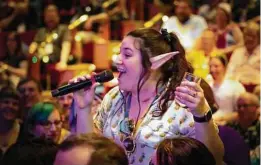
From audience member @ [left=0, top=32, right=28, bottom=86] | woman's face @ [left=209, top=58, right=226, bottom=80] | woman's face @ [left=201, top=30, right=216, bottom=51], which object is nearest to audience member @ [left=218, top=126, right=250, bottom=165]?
woman's face @ [left=209, top=58, right=226, bottom=80]

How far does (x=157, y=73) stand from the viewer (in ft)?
8.15

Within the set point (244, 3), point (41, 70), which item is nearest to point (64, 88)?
point (41, 70)

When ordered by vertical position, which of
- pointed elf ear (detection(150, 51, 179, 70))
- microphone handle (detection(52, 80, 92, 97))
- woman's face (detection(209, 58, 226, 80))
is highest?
pointed elf ear (detection(150, 51, 179, 70))

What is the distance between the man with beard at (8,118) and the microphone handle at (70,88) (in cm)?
170

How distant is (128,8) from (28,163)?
20.8ft

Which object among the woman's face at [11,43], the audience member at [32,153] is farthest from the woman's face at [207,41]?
the audience member at [32,153]

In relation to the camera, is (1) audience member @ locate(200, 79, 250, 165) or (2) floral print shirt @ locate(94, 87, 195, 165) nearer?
(2) floral print shirt @ locate(94, 87, 195, 165)

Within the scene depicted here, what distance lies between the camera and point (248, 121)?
445 cm

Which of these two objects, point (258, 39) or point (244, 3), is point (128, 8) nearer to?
point (244, 3)

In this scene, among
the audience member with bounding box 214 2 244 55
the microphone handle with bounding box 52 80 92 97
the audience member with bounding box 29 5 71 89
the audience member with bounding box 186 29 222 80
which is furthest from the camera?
the audience member with bounding box 29 5 71 89

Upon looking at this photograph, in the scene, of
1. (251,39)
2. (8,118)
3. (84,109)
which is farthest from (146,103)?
(251,39)

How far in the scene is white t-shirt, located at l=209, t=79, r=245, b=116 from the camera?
5105mm

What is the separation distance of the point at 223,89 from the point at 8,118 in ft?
5.88

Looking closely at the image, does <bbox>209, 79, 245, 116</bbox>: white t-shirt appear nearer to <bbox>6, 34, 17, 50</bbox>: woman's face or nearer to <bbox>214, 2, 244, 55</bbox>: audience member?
<bbox>214, 2, 244, 55</bbox>: audience member
